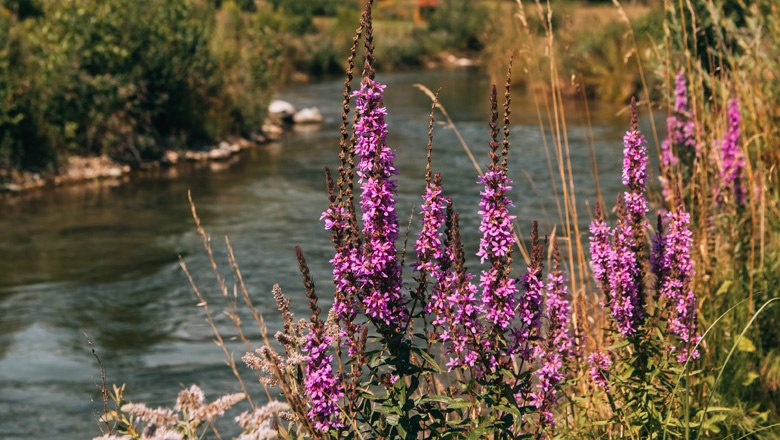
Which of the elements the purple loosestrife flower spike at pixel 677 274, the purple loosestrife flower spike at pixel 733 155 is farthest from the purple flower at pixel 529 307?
the purple loosestrife flower spike at pixel 733 155

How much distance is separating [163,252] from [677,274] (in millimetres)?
9547

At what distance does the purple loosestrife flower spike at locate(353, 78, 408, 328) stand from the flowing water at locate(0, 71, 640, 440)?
321cm

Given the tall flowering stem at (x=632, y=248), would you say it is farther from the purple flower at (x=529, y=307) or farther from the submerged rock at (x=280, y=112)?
the submerged rock at (x=280, y=112)

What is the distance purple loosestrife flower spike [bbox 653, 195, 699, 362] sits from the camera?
12.4 ft

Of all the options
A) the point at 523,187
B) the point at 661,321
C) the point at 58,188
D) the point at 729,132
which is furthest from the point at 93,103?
the point at 661,321

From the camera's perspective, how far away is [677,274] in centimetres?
379

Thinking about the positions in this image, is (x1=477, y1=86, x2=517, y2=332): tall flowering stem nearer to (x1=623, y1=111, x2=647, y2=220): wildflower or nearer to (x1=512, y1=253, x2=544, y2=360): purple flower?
(x1=512, y1=253, x2=544, y2=360): purple flower

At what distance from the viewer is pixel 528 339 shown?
330 centimetres

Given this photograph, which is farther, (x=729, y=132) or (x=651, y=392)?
(x=729, y=132)

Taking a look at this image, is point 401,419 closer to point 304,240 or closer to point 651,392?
point 651,392

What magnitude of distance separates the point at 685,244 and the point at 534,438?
0.99 m

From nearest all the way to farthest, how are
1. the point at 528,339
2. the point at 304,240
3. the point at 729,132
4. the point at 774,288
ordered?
the point at 528,339
the point at 774,288
the point at 729,132
the point at 304,240

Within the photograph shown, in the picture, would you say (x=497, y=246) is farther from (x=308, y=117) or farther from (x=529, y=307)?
(x=308, y=117)

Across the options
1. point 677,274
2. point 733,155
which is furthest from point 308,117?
point 677,274
